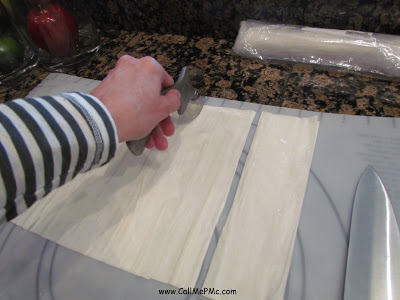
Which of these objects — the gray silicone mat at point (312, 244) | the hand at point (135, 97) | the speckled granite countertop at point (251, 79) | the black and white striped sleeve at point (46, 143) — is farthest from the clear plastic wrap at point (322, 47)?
the black and white striped sleeve at point (46, 143)

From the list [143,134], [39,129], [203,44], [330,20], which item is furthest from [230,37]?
[39,129]

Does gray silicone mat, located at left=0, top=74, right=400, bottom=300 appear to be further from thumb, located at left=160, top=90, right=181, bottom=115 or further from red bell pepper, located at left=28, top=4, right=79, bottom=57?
red bell pepper, located at left=28, top=4, right=79, bottom=57

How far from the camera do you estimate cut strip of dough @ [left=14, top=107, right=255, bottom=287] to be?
0.39 meters

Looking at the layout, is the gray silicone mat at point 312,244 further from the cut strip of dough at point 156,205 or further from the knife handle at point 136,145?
the knife handle at point 136,145

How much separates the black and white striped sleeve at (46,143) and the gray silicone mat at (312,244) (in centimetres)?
13

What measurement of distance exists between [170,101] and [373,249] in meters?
0.32

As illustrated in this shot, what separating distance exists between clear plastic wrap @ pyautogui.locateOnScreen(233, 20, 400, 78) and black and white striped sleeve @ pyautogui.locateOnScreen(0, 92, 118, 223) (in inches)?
16.1

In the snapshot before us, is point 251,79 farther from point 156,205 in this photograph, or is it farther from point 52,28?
point 52,28

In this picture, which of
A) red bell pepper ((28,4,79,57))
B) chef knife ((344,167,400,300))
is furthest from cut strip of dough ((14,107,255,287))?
red bell pepper ((28,4,79,57))

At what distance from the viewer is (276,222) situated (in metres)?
0.40

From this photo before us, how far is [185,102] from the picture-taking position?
50 cm

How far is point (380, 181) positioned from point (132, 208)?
0.36 meters

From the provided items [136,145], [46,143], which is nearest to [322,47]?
[136,145]

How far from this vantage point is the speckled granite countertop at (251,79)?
529 mm
